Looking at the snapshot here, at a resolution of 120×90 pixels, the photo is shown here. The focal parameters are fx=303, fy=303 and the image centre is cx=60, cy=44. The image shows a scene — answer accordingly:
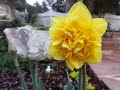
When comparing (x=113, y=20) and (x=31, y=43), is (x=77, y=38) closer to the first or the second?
(x=31, y=43)

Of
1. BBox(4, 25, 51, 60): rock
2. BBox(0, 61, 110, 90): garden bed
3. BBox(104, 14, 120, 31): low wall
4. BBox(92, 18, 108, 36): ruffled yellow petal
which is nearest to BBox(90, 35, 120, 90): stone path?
BBox(0, 61, 110, 90): garden bed

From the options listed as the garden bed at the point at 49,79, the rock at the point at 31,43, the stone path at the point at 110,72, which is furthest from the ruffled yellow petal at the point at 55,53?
the rock at the point at 31,43

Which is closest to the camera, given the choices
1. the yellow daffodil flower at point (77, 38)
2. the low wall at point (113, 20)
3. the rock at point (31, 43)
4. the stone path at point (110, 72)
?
the yellow daffodil flower at point (77, 38)

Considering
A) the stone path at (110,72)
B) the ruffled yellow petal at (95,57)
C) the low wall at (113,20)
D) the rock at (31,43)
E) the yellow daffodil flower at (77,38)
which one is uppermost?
the yellow daffodil flower at (77,38)

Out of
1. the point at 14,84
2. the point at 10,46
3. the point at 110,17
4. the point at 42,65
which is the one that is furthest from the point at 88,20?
the point at 110,17

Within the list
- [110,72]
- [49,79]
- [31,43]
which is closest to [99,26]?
[49,79]

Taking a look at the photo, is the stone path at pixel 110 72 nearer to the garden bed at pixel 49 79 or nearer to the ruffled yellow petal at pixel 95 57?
the garden bed at pixel 49 79

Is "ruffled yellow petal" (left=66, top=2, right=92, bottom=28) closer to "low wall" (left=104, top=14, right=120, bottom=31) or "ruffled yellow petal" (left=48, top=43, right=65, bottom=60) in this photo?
"ruffled yellow petal" (left=48, top=43, right=65, bottom=60)
